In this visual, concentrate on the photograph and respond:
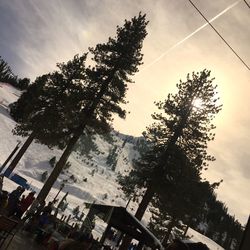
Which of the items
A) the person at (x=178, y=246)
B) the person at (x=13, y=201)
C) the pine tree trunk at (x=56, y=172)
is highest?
the pine tree trunk at (x=56, y=172)

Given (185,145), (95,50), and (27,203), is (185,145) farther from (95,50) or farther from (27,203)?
(27,203)

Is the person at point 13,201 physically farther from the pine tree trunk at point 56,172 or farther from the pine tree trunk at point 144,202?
the pine tree trunk at point 144,202

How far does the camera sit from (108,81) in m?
26.2

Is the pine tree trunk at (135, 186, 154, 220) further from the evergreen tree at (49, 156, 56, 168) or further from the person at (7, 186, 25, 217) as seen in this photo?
the evergreen tree at (49, 156, 56, 168)

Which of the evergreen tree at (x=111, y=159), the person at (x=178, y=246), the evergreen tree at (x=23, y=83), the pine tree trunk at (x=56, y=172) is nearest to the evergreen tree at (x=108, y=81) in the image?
the pine tree trunk at (x=56, y=172)

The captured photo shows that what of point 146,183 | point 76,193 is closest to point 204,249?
point 146,183

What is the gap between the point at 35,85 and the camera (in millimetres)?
59594

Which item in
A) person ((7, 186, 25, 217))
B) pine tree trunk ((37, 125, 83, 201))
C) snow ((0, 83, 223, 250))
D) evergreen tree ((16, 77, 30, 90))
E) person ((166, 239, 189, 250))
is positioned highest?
evergreen tree ((16, 77, 30, 90))

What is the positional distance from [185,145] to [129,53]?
359 inches

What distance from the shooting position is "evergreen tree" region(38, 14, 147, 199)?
24281 millimetres

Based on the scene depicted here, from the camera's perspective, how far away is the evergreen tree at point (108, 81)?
24281 mm

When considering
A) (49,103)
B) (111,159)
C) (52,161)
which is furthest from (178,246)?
(111,159)

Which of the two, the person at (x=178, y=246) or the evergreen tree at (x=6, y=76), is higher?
the evergreen tree at (x=6, y=76)

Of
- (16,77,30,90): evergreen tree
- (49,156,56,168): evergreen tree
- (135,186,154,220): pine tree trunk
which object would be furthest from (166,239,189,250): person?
(16,77,30,90): evergreen tree
